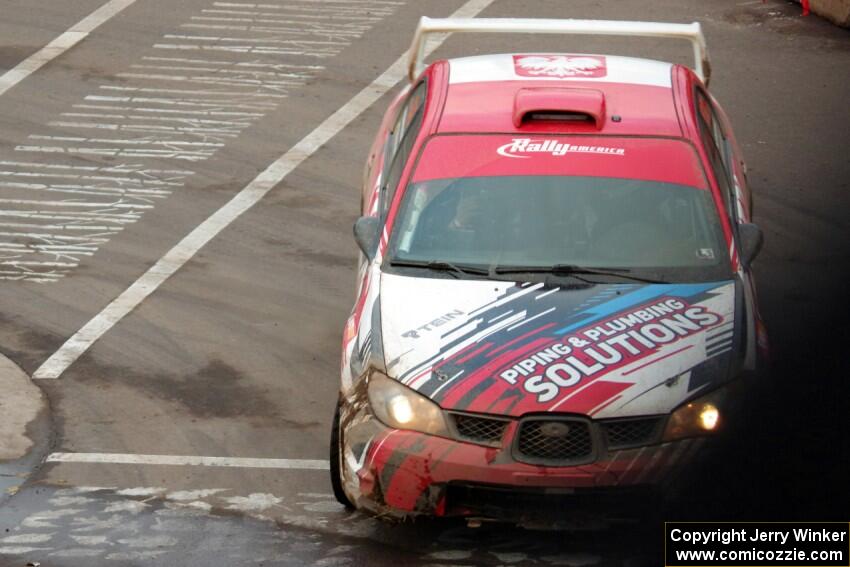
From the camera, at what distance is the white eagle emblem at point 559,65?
9719 mm

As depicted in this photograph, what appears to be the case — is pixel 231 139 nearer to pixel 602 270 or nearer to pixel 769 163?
pixel 769 163

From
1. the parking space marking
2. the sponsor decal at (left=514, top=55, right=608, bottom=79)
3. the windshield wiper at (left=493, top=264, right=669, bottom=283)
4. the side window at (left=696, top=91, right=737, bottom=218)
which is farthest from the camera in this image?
the parking space marking

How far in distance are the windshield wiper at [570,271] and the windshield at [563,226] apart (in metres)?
0.03

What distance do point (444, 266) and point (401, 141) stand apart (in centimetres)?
179

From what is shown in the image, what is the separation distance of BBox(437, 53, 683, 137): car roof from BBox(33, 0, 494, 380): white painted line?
140 cm

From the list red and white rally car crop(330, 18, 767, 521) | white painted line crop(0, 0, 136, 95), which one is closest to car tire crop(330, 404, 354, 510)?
red and white rally car crop(330, 18, 767, 521)

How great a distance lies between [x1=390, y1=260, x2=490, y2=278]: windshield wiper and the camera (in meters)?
8.15

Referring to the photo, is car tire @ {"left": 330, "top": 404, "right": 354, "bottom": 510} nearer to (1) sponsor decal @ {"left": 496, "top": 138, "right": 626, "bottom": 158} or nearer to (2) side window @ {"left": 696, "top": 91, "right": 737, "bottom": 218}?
(1) sponsor decal @ {"left": 496, "top": 138, "right": 626, "bottom": 158}

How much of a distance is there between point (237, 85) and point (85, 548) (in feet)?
31.2

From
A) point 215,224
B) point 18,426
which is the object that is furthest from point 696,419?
point 215,224

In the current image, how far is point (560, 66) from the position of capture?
9906 mm

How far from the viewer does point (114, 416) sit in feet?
31.3

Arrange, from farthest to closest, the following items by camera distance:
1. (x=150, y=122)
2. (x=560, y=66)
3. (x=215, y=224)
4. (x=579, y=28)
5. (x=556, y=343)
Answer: (x=150, y=122) < (x=215, y=224) < (x=579, y=28) < (x=560, y=66) < (x=556, y=343)

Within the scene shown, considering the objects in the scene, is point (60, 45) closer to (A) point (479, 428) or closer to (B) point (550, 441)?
(A) point (479, 428)
